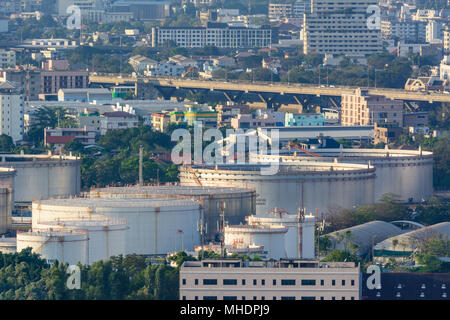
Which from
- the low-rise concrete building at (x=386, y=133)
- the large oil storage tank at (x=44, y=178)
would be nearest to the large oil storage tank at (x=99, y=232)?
the large oil storage tank at (x=44, y=178)

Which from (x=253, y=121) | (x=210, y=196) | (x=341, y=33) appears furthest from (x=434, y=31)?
(x=210, y=196)

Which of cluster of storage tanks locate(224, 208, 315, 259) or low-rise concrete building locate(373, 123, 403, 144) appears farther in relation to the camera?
low-rise concrete building locate(373, 123, 403, 144)

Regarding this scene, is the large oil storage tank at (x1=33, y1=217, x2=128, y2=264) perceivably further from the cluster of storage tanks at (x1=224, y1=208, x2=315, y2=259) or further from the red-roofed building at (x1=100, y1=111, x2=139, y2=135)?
the red-roofed building at (x1=100, y1=111, x2=139, y2=135)

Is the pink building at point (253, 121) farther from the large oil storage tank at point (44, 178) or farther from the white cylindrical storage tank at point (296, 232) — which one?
the white cylindrical storage tank at point (296, 232)

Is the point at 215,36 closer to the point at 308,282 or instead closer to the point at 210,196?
the point at 210,196

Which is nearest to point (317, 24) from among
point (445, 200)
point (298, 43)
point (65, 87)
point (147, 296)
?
point (298, 43)

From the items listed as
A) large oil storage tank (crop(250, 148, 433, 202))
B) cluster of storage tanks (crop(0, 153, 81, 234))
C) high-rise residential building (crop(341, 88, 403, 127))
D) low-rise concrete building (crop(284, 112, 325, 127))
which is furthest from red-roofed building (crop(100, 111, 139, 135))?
cluster of storage tanks (crop(0, 153, 81, 234))
